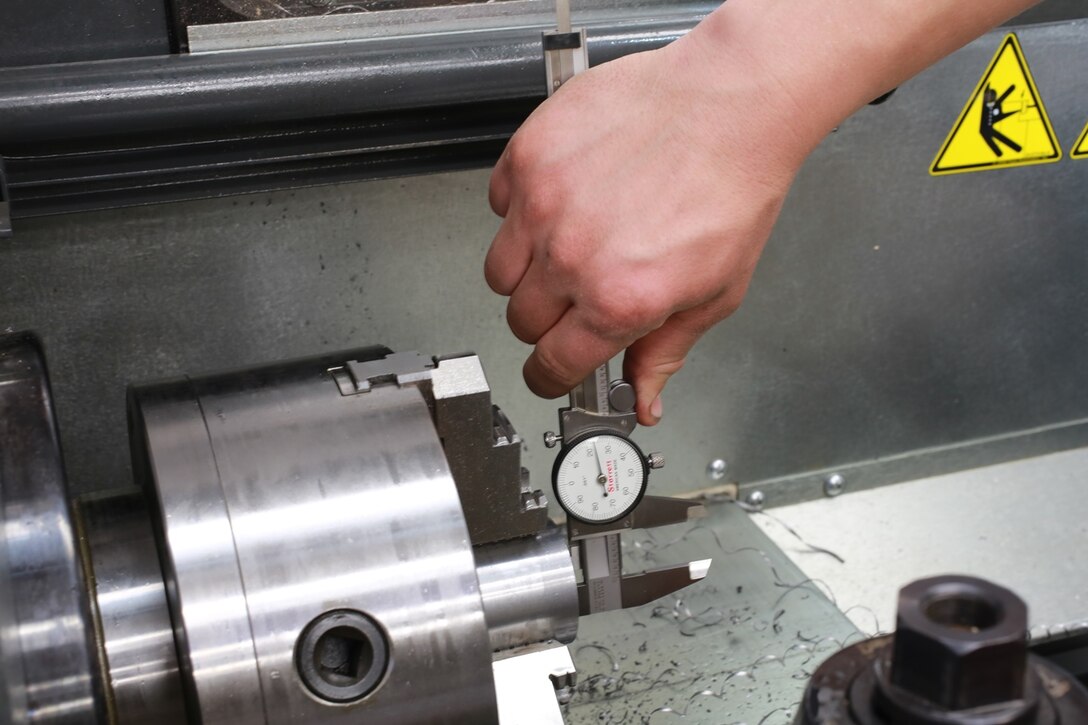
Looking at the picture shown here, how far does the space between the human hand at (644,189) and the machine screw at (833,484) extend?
0.73 m

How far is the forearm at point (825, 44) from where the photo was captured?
32.0 inches

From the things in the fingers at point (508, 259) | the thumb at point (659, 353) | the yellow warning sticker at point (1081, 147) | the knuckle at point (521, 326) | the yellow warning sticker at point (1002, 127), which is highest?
the yellow warning sticker at point (1002, 127)

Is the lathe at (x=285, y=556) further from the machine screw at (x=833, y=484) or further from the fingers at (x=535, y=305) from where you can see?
the machine screw at (x=833, y=484)

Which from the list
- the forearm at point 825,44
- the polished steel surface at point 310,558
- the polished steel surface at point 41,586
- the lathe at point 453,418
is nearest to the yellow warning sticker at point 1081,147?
the lathe at point 453,418

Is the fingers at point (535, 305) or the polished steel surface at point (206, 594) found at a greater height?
the fingers at point (535, 305)

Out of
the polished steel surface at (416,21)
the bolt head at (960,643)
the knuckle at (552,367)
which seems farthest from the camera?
the polished steel surface at (416,21)

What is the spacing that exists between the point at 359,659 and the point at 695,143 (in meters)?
0.44

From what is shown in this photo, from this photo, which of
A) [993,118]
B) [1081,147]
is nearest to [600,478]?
[993,118]

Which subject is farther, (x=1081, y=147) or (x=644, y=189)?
(x=1081, y=147)

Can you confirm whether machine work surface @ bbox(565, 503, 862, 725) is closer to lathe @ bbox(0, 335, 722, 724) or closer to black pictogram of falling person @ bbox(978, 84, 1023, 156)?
lathe @ bbox(0, 335, 722, 724)

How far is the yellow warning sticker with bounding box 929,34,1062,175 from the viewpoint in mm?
1415

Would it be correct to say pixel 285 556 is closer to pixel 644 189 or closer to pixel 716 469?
pixel 644 189

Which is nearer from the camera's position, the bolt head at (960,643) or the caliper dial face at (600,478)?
the bolt head at (960,643)

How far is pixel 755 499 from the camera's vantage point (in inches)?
60.2
